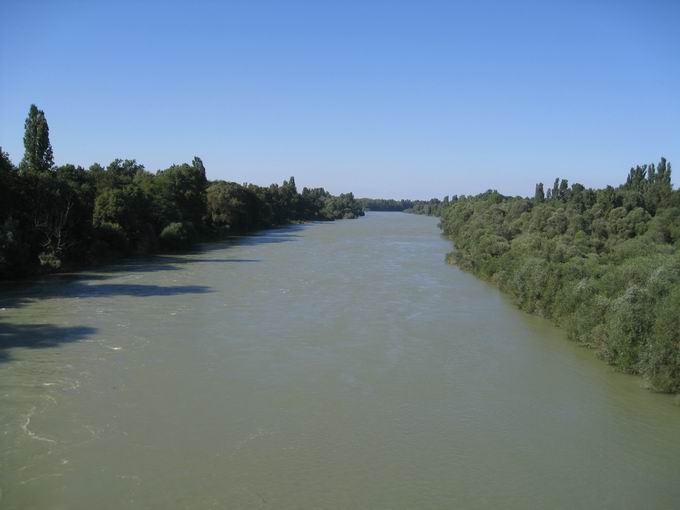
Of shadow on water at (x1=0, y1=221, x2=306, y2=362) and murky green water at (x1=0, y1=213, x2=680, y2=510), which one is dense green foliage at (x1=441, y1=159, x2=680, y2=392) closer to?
murky green water at (x1=0, y1=213, x2=680, y2=510)

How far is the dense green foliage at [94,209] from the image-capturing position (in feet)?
102

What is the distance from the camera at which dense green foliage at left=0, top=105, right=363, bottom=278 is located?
31006mm

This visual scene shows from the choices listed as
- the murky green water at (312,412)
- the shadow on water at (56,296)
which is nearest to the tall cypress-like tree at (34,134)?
the shadow on water at (56,296)

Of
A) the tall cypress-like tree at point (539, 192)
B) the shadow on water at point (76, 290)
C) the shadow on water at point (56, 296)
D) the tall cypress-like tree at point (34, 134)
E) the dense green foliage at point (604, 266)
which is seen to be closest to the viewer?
the dense green foliage at point (604, 266)

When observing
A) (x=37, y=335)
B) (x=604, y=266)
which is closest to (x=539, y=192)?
(x=604, y=266)

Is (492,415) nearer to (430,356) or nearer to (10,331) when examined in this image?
(430,356)

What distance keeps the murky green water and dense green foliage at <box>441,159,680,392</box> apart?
3.27 ft

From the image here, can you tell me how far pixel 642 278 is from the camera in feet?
62.2

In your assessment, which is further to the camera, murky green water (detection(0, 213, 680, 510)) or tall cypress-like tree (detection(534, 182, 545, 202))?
tall cypress-like tree (detection(534, 182, 545, 202))

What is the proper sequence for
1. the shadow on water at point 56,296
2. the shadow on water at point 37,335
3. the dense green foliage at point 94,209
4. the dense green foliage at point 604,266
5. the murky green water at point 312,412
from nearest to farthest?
the murky green water at point 312,412 → the dense green foliage at point 604,266 → the shadow on water at point 37,335 → the shadow on water at point 56,296 → the dense green foliage at point 94,209

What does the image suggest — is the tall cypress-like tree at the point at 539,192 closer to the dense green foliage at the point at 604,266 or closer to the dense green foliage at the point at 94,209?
the dense green foliage at the point at 604,266

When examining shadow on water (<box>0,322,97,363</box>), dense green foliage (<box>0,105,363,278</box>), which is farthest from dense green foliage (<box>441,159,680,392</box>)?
dense green foliage (<box>0,105,363,278</box>)

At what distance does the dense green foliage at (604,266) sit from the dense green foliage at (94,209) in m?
23.9

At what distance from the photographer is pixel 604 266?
23266 mm
